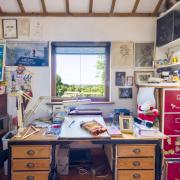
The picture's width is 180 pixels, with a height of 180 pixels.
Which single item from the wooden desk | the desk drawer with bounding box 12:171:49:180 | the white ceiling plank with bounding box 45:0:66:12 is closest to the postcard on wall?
the white ceiling plank with bounding box 45:0:66:12

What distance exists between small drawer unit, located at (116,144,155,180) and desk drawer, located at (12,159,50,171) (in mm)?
702

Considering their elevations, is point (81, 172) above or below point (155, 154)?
below

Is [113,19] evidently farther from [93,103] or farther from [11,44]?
[11,44]

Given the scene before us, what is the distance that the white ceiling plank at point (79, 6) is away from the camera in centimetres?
279

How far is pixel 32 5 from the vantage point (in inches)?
111

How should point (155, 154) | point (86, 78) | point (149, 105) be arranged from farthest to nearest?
point (86, 78)
point (149, 105)
point (155, 154)

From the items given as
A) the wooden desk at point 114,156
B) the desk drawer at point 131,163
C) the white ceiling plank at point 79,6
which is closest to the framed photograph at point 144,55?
the white ceiling plank at point 79,6

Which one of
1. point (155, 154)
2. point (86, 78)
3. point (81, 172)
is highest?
point (86, 78)

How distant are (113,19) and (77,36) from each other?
0.54 meters

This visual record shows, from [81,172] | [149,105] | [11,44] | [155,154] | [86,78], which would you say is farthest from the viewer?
[86,78]

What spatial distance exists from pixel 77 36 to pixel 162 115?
1507 mm

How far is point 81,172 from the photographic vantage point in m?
2.72

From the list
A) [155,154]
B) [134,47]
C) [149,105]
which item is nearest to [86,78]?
[134,47]

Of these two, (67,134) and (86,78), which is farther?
(86,78)
